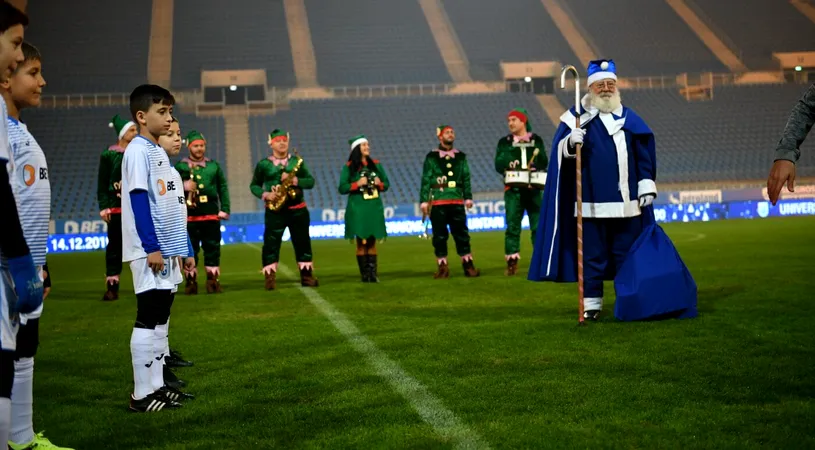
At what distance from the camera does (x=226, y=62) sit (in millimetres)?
46438

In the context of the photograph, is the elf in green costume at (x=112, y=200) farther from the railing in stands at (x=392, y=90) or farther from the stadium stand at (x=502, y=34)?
the stadium stand at (x=502, y=34)

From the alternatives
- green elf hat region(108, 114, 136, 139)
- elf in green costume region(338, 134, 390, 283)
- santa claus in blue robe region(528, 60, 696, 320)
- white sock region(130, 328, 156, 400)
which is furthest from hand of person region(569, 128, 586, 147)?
elf in green costume region(338, 134, 390, 283)

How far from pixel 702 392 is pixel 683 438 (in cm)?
109

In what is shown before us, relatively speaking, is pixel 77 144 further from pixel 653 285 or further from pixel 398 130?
pixel 653 285

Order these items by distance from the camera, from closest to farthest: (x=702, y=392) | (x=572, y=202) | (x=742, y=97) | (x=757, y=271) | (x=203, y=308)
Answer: (x=702, y=392), (x=572, y=202), (x=203, y=308), (x=757, y=271), (x=742, y=97)

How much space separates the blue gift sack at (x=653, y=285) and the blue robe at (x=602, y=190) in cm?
1

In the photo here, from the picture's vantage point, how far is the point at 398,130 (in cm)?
4225

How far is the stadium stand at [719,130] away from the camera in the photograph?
130 feet

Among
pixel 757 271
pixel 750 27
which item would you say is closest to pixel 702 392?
pixel 757 271

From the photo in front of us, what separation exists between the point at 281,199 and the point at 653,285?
6.16 meters

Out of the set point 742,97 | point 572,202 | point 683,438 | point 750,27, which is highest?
point 750,27

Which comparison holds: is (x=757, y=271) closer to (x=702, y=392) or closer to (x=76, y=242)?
(x=702, y=392)

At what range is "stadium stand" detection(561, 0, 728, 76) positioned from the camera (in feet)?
158

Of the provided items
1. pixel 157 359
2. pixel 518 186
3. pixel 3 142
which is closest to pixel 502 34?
pixel 518 186
